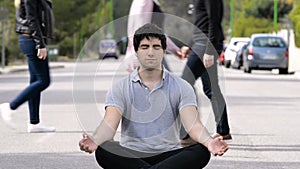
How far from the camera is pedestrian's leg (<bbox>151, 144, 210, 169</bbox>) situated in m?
5.32

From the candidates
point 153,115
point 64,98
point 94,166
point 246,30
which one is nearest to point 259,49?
point 64,98

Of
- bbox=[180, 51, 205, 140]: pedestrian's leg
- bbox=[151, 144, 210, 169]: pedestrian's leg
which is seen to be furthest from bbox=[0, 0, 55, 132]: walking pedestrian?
bbox=[151, 144, 210, 169]: pedestrian's leg

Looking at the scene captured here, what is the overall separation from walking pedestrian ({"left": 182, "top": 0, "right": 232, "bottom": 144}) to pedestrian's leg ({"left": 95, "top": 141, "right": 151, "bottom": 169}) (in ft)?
8.00

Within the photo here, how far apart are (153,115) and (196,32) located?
3598 mm

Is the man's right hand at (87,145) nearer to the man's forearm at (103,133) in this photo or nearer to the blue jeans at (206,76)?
the man's forearm at (103,133)

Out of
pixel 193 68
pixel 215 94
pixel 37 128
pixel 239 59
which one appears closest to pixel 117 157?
pixel 215 94

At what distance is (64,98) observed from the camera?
17859 mm

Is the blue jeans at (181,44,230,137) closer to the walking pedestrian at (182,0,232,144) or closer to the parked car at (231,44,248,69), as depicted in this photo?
the walking pedestrian at (182,0,232,144)

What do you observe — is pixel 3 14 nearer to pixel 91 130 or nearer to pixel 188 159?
pixel 91 130

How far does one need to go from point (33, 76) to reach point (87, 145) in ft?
18.0

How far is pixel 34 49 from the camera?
10.4 meters

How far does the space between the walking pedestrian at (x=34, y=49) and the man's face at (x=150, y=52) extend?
4888 millimetres

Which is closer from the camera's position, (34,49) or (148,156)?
(148,156)

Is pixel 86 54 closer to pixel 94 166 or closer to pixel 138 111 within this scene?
pixel 138 111
